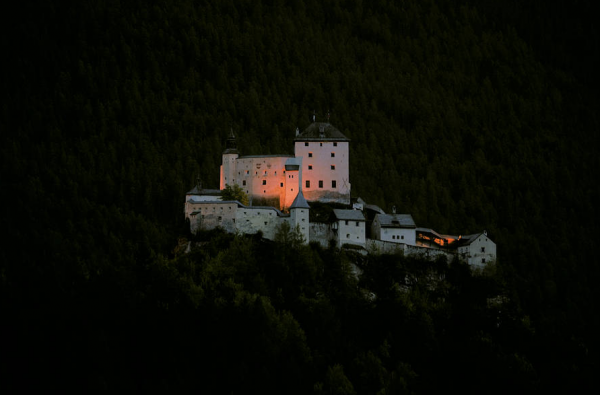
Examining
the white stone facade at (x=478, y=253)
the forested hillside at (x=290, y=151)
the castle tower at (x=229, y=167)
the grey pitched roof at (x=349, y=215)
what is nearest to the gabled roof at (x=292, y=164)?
the castle tower at (x=229, y=167)

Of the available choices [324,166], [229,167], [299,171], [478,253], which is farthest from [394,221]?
[229,167]

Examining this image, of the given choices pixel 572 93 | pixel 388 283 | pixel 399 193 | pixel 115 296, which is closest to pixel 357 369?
pixel 388 283

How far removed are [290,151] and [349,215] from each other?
4916 cm

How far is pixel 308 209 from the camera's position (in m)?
52.8

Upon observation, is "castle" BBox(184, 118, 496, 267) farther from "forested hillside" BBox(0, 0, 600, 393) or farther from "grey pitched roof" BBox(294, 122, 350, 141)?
"forested hillside" BBox(0, 0, 600, 393)

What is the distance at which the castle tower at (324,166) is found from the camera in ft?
189

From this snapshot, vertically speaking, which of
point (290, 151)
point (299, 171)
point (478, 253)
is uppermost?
point (290, 151)

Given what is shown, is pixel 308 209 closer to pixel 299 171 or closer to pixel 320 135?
pixel 299 171

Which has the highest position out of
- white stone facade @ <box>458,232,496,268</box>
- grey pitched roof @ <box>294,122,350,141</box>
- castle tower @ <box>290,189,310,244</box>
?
grey pitched roof @ <box>294,122,350,141</box>

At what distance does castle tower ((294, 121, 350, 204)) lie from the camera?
189 feet

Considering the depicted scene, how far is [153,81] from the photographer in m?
127

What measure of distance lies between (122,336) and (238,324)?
9904 mm

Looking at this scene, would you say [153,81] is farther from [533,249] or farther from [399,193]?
[533,249]

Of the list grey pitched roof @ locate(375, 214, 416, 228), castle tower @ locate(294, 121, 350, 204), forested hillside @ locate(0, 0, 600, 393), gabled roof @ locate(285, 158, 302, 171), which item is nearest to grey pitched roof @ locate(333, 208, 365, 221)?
grey pitched roof @ locate(375, 214, 416, 228)
